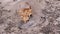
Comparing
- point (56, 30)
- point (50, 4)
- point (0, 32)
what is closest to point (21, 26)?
point (0, 32)

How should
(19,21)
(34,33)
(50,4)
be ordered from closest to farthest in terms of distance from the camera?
(34,33) < (19,21) < (50,4)

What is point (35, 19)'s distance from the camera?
1.15 meters

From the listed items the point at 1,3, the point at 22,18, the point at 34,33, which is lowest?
the point at 34,33

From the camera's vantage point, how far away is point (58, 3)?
131cm

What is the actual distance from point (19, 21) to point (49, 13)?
0.30 metres

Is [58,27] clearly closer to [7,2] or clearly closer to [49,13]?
[49,13]

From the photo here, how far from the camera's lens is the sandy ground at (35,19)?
1.06 m

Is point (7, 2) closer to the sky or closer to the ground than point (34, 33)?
closer to the sky

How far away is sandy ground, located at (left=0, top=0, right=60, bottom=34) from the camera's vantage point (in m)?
1.06

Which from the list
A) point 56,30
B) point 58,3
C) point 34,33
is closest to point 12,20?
point 34,33

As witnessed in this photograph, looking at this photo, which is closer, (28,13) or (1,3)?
(28,13)

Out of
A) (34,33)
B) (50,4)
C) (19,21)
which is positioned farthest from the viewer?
(50,4)

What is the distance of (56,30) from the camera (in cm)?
104

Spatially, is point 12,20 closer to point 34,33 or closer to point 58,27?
point 34,33
